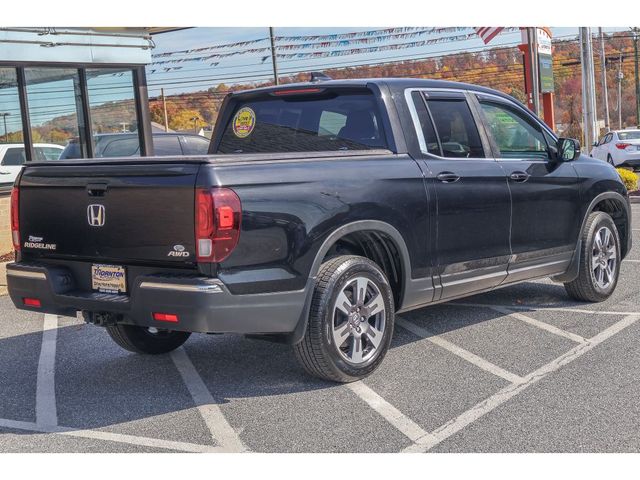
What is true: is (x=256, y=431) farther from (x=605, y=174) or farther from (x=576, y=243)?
(x=605, y=174)

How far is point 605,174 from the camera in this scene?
7.59 m

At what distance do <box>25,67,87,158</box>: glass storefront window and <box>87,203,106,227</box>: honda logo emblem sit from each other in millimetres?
8856

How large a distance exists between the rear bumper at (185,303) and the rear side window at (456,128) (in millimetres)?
1888

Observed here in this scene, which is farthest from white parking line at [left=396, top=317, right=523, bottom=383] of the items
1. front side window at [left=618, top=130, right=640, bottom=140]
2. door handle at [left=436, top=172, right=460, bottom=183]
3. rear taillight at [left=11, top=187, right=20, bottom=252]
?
front side window at [left=618, top=130, right=640, bottom=140]

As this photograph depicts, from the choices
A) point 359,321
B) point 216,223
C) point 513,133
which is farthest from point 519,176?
point 216,223

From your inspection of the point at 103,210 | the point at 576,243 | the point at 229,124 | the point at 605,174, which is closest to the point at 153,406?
the point at 103,210

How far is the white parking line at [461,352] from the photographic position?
5.43 meters

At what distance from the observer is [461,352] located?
605 cm

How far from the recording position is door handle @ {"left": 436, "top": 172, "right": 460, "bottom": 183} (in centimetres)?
594

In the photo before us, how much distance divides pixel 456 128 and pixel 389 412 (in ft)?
8.05

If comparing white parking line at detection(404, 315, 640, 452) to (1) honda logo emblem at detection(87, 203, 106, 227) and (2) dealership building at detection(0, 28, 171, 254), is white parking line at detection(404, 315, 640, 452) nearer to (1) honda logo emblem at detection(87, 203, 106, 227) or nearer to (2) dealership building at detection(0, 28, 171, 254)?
(1) honda logo emblem at detection(87, 203, 106, 227)

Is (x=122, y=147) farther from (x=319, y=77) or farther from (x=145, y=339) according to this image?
(x=145, y=339)

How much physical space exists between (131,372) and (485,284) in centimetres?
266

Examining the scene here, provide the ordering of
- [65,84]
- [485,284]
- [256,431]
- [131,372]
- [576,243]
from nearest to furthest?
[256,431]
[131,372]
[485,284]
[576,243]
[65,84]
